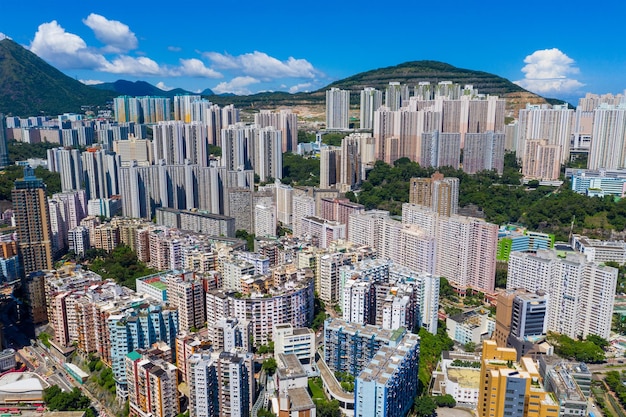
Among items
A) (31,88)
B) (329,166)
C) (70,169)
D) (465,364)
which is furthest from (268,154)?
(31,88)

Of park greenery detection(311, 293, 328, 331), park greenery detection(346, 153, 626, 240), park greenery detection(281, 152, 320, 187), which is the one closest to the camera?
park greenery detection(311, 293, 328, 331)

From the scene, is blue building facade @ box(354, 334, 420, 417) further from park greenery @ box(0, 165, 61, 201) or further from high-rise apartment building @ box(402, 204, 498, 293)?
park greenery @ box(0, 165, 61, 201)

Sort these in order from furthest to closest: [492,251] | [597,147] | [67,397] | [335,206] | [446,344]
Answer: [597,147]
[335,206]
[492,251]
[446,344]
[67,397]

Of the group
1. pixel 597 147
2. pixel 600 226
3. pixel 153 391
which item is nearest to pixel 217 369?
pixel 153 391

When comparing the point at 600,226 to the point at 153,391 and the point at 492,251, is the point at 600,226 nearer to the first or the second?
the point at 492,251

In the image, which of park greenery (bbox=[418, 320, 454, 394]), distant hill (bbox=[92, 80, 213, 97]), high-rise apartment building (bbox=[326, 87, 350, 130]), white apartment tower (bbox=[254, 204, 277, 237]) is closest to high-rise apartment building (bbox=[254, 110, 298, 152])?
high-rise apartment building (bbox=[326, 87, 350, 130])

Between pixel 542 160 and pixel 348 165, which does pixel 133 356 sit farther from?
pixel 542 160
